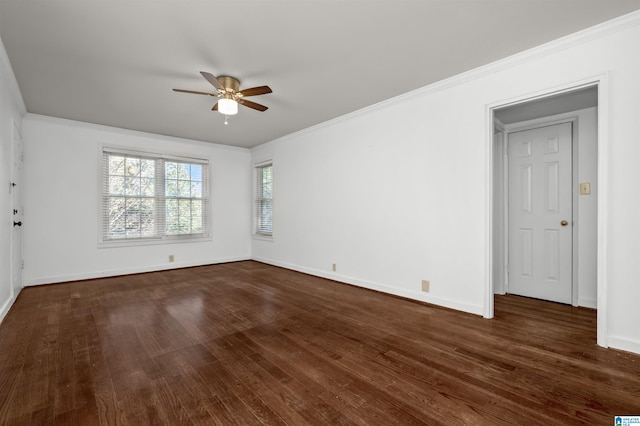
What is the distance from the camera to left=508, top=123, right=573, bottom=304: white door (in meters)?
3.61

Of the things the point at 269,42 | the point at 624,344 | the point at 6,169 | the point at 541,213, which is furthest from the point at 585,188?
the point at 6,169

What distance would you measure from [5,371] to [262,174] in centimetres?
512

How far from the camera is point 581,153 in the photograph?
3453 mm

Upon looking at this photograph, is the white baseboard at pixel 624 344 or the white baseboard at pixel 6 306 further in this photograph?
the white baseboard at pixel 6 306

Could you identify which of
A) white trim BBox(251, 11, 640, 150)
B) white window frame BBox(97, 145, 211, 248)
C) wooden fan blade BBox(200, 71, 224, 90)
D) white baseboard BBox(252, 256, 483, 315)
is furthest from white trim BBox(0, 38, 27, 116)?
white baseboard BBox(252, 256, 483, 315)

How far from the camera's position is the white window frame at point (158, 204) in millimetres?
4934

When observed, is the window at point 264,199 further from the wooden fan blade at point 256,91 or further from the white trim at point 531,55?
the wooden fan blade at point 256,91

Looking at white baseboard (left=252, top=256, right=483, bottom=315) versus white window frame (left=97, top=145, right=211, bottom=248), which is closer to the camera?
white baseboard (left=252, top=256, right=483, bottom=315)

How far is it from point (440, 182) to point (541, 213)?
160 centimetres

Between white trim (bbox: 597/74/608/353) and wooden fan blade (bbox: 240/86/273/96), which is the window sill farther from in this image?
white trim (bbox: 597/74/608/353)

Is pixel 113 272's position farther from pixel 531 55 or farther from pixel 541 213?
pixel 541 213

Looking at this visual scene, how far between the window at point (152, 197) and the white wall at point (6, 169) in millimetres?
1577

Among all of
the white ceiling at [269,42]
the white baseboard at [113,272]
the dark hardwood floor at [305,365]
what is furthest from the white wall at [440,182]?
the white baseboard at [113,272]

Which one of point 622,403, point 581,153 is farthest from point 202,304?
point 581,153
